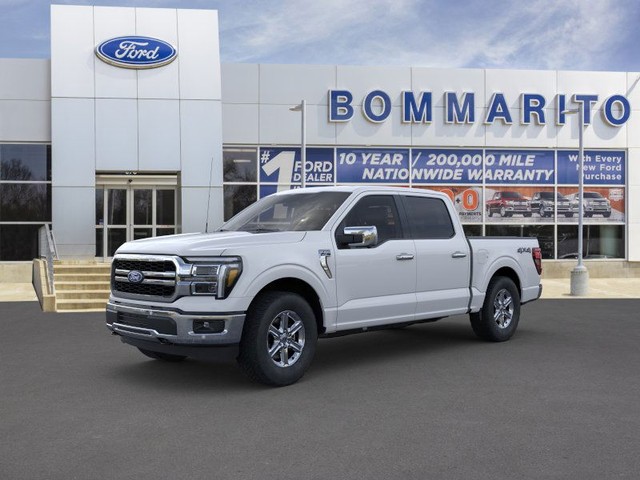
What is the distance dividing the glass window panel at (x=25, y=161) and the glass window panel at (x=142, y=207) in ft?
8.96

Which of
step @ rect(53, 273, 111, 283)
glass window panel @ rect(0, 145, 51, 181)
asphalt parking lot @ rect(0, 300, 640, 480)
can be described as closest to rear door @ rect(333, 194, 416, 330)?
asphalt parking lot @ rect(0, 300, 640, 480)

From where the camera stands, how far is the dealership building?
68.3 feet

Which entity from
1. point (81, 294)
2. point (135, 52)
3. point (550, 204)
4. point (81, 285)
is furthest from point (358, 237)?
point (550, 204)

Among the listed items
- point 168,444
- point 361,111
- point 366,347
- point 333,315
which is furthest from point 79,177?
point 168,444

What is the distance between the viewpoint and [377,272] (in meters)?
8.07

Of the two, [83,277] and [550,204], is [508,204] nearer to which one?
[550,204]

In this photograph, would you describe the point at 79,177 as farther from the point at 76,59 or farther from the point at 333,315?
the point at 333,315

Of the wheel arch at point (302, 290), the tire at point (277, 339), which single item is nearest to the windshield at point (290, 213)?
the wheel arch at point (302, 290)

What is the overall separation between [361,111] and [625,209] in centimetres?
964

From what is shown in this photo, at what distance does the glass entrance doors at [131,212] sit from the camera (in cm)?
2228

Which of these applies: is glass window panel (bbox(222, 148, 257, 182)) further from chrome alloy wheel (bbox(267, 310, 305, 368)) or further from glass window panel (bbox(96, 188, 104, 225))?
chrome alloy wheel (bbox(267, 310, 305, 368))

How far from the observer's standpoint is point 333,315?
24.9 ft

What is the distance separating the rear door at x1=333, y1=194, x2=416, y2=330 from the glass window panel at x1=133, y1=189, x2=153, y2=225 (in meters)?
15.5

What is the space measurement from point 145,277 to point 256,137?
1545cm
